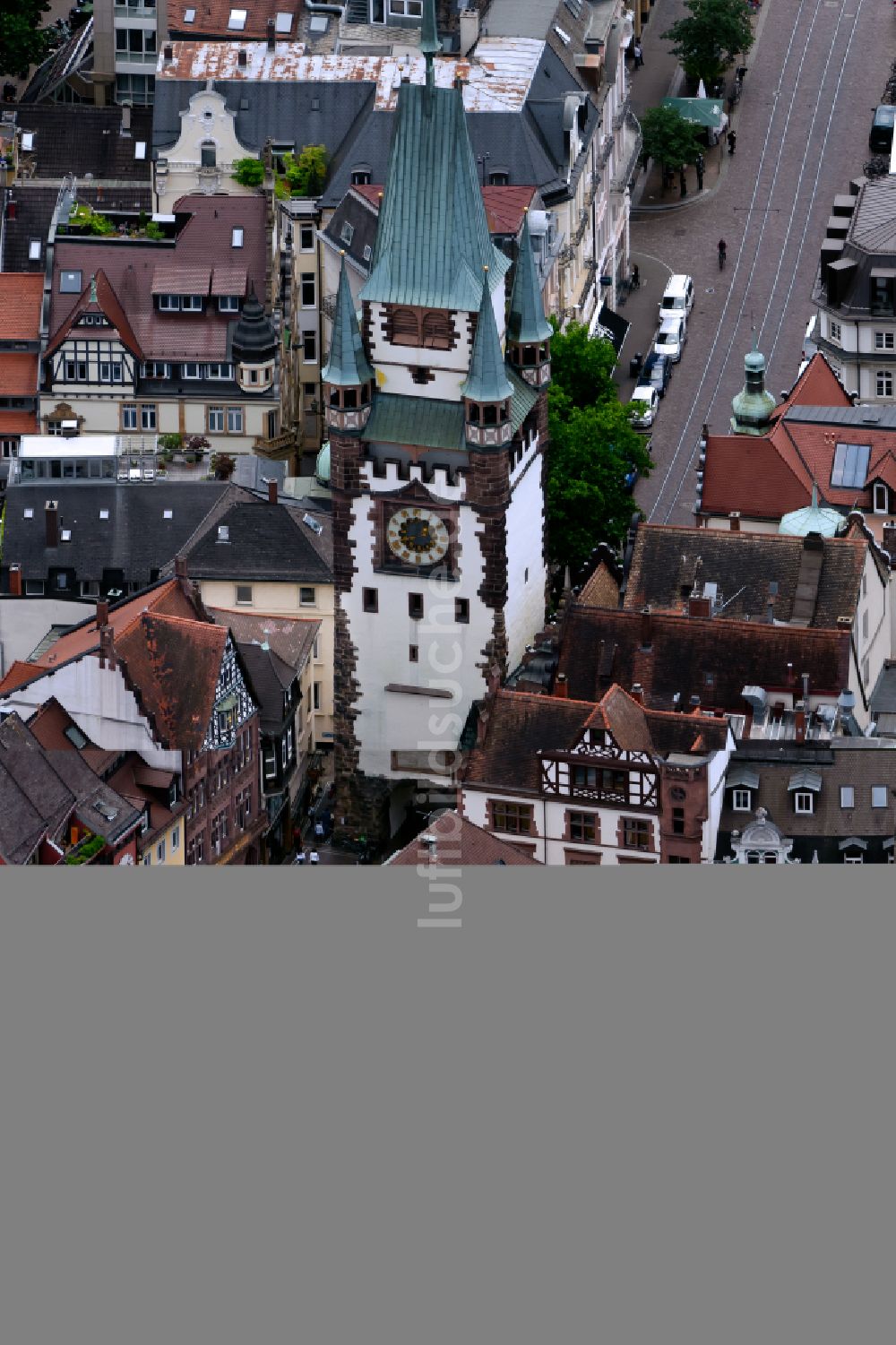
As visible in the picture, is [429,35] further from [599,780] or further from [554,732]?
[599,780]

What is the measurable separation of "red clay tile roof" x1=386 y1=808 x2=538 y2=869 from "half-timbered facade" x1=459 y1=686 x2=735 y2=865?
39.3 inches

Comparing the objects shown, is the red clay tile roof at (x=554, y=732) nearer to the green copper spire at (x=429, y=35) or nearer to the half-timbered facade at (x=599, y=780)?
the half-timbered facade at (x=599, y=780)

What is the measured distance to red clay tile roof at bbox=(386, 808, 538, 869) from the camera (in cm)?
19312

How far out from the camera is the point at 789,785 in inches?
7795

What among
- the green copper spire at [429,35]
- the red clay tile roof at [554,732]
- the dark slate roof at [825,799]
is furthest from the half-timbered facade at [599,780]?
the green copper spire at [429,35]

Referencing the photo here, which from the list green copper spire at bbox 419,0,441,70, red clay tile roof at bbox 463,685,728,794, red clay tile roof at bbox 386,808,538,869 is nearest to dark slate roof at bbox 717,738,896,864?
red clay tile roof at bbox 463,685,728,794

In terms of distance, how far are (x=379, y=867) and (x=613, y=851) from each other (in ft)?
68.1

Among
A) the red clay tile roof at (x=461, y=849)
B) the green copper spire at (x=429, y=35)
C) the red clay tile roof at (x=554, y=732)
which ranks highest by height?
the green copper spire at (x=429, y=35)

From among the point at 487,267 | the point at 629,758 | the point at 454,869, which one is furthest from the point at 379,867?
the point at 487,267

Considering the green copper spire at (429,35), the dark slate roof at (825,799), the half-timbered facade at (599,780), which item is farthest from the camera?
the dark slate roof at (825,799)

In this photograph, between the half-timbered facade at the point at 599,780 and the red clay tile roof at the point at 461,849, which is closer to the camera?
the red clay tile roof at the point at 461,849

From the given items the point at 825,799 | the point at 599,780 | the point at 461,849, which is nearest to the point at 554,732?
the point at 599,780

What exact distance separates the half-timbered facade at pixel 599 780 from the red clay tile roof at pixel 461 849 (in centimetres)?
100

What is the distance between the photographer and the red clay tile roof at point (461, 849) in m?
193
